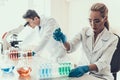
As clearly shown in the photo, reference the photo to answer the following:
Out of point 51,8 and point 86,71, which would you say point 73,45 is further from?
point 51,8

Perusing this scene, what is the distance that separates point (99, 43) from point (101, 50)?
0.06 meters

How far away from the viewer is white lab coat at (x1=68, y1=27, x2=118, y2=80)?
1601 mm

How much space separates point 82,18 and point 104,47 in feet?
5.65

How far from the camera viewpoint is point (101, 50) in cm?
165

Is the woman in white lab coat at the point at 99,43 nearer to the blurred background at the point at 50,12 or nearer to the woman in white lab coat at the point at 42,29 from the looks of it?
the woman in white lab coat at the point at 42,29

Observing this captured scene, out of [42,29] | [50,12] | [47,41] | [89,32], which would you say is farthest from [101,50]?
[50,12]

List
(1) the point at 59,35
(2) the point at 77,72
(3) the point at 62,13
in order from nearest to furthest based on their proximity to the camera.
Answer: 1. (2) the point at 77,72
2. (1) the point at 59,35
3. (3) the point at 62,13

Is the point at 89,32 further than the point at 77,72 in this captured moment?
Yes

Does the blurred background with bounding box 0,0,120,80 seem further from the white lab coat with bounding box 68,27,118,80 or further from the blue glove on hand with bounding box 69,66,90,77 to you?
the blue glove on hand with bounding box 69,66,90,77

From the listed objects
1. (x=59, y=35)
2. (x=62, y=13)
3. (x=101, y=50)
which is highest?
(x=62, y=13)

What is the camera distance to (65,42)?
1.84 meters

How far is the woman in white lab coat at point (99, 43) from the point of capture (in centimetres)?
159

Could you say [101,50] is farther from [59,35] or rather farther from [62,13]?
[62,13]

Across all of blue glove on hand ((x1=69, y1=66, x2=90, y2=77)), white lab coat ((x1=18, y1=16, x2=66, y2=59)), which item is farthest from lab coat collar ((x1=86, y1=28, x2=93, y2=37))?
white lab coat ((x1=18, y1=16, x2=66, y2=59))
